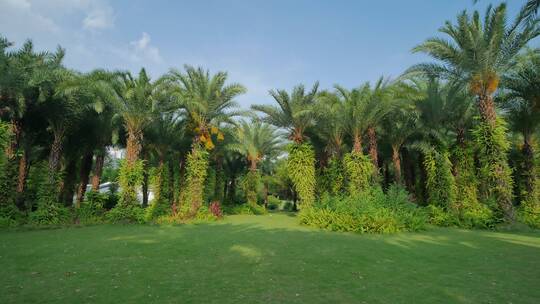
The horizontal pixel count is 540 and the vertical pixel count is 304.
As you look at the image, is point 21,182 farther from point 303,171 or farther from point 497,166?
point 497,166

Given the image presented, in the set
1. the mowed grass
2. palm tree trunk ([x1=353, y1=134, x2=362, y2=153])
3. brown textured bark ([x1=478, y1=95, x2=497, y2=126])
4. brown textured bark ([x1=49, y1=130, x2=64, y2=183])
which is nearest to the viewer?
the mowed grass

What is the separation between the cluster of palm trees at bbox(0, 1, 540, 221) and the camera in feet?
48.8

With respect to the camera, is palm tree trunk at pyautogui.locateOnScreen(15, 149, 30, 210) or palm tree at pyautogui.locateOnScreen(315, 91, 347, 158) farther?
palm tree at pyautogui.locateOnScreen(315, 91, 347, 158)

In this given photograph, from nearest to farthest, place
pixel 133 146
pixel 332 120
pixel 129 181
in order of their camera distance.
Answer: pixel 129 181 → pixel 133 146 → pixel 332 120

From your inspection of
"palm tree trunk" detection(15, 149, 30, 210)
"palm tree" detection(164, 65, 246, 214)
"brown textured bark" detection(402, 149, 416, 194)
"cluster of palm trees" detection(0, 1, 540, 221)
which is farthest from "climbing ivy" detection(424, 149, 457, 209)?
"palm tree trunk" detection(15, 149, 30, 210)

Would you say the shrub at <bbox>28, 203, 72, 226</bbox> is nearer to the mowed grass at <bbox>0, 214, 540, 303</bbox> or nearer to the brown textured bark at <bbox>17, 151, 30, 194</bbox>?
the brown textured bark at <bbox>17, 151, 30, 194</bbox>

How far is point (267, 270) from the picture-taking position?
6789 mm

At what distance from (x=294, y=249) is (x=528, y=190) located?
15.8m

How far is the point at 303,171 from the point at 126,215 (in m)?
10.5

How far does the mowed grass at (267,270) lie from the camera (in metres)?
5.11

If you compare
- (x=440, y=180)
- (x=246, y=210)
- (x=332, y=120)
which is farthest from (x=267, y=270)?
(x=246, y=210)

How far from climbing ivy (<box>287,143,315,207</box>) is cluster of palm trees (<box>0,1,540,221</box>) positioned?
0.07m

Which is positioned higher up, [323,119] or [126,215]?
[323,119]

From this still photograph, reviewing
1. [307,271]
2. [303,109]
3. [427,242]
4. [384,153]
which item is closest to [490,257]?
[427,242]
